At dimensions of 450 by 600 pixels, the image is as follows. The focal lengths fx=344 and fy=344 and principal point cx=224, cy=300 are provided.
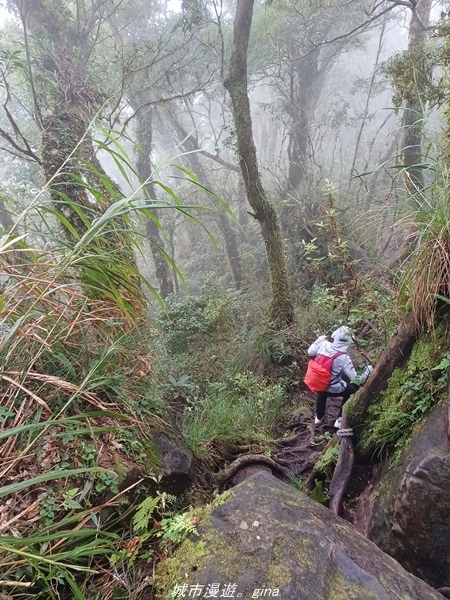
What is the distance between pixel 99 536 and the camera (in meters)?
1.34

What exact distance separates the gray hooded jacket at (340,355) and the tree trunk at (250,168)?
75.0 inches

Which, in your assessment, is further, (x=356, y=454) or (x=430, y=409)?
(x=356, y=454)

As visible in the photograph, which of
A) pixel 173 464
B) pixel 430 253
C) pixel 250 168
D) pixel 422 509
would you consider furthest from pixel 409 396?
pixel 250 168

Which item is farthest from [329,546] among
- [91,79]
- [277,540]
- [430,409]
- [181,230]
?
[181,230]

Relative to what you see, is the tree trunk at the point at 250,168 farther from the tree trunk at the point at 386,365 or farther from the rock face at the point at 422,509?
the rock face at the point at 422,509

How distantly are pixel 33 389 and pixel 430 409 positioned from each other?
Answer: 7.30ft

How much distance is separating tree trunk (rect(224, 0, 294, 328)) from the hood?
6.72ft

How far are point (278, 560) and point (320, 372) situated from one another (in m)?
2.68

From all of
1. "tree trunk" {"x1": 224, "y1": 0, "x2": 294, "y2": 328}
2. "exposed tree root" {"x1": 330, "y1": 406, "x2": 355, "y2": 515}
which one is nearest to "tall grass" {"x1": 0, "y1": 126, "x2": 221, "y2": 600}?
"exposed tree root" {"x1": 330, "y1": 406, "x2": 355, "y2": 515}

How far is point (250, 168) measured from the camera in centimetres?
546

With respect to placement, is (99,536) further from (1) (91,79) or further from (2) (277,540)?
(1) (91,79)

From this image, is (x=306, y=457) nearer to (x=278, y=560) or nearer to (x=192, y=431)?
(x=192, y=431)

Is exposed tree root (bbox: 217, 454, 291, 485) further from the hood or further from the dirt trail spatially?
the hood

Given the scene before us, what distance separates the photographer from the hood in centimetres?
359
